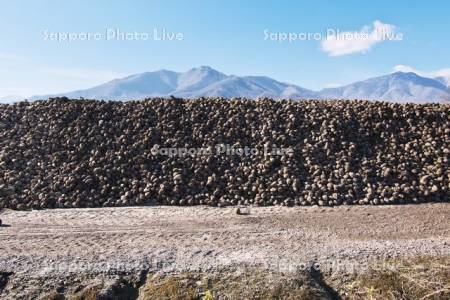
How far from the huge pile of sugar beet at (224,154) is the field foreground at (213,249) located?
1.45 m

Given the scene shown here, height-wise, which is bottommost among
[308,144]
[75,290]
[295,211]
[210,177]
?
[75,290]

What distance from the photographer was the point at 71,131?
23.8m

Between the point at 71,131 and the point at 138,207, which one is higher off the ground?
the point at 71,131

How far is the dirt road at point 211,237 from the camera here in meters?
12.0

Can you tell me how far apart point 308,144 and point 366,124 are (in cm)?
350

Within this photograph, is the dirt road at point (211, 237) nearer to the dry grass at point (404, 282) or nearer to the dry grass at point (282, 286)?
the dry grass at point (282, 286)

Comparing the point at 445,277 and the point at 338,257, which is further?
the point at 338,257

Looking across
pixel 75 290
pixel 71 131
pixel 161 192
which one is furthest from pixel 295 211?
pixel 71 131

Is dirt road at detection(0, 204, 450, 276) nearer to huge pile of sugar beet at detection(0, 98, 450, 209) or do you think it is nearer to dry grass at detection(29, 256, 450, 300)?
dry grass at detection(29, 256, 450, 300)

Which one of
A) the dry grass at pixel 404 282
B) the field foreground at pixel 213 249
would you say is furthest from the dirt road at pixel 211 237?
the dry grass at pixel 404 282

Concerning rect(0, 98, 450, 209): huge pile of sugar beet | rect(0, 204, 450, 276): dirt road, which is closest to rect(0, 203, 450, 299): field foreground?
rect(0, 204, 450, 276): dirt road

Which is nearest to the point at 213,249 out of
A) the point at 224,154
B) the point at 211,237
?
the point at 211,237

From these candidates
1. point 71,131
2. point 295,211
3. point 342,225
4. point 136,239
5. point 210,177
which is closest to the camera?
point 136,239

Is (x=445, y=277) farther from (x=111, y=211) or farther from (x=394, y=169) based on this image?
(x=111, y=211)
